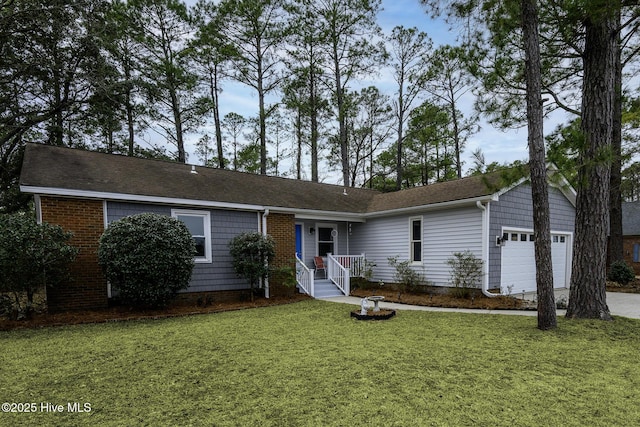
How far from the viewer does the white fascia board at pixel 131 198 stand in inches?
276

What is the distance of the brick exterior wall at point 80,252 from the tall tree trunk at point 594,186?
32.9 ft

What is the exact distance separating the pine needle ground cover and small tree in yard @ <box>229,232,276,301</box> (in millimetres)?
2839

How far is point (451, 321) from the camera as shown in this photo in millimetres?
6566

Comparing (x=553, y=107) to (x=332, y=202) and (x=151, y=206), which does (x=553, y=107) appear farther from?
(x=151, y=206)

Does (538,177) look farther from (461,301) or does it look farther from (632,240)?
(632,240)

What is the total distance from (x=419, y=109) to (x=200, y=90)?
14.2 metres

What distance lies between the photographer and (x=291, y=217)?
1078 cm

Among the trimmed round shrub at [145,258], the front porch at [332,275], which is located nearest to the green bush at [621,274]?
the front porch at [332,275]

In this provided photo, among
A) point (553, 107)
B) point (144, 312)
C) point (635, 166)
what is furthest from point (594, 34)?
point (635, 166)

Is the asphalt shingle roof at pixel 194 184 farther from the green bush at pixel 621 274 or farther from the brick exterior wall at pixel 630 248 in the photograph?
the brick exterior wall at pixel 630 248

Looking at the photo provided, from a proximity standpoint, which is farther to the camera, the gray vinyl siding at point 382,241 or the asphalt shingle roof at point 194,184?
the gray vinyl siding at point 382,241

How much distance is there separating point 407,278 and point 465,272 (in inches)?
76.3

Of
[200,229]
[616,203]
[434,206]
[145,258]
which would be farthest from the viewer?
A: [616,203]

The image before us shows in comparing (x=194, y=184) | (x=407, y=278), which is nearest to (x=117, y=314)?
(x=194, y=184)
